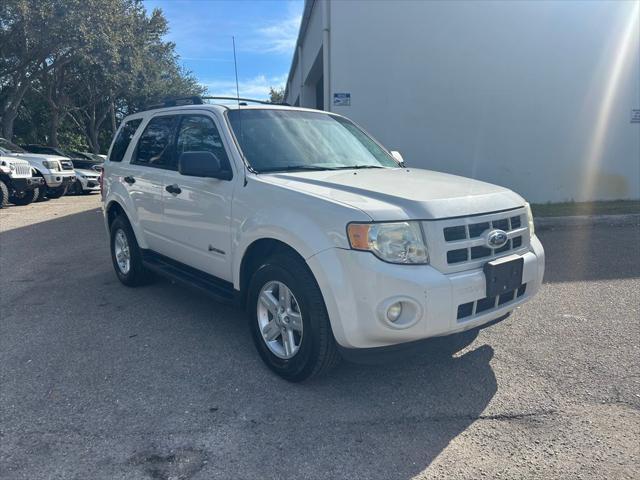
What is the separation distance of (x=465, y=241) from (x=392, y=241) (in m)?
0.48

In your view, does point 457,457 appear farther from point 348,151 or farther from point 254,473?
point 348,151

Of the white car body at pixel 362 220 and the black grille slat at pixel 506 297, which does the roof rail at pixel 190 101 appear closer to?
the white car body at pixel 362 220

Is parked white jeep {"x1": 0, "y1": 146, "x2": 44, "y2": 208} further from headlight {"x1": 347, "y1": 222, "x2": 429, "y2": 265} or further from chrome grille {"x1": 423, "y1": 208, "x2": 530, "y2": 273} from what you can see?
chrome grille {"x1": 423, "y1": 208, "x2": 530, "y2": 273}

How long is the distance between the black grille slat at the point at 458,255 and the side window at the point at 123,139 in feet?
13.2

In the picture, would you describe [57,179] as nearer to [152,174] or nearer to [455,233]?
[152,174]

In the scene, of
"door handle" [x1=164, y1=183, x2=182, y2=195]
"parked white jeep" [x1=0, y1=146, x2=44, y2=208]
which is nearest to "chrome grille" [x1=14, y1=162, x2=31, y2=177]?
"parked white jeep" [x1=0, y1=146, x2=44, y2=208]

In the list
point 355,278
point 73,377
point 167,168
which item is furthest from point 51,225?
point 355,278

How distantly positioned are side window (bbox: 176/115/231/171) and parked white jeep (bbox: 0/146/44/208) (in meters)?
11.5

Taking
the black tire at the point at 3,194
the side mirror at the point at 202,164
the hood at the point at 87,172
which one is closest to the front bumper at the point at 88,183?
the hood at the point at 87,172

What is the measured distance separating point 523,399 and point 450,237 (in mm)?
1162

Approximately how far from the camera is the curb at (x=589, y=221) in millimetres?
9320

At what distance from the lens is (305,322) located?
321 centimetres

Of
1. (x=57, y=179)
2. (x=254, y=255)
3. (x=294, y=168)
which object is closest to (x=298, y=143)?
(x=294, y=168)

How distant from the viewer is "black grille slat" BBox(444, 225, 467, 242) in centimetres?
303
